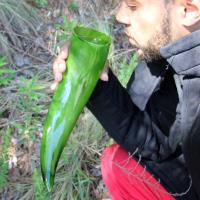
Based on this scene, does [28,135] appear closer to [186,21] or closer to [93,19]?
[93,19]

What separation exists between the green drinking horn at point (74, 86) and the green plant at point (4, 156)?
2.13ft

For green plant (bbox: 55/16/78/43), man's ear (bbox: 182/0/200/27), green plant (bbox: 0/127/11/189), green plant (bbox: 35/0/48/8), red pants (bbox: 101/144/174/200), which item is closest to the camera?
man's ear (bbox: 182/0/200/27)

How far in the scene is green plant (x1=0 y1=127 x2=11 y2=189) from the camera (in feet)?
7.81

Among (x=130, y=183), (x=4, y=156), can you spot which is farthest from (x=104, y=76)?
(x=4, y=156)

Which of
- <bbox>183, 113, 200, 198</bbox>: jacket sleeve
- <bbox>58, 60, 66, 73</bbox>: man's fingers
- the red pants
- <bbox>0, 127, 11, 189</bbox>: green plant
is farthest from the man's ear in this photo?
<bbox>0, 127, 11, 189</bbox>: green plant

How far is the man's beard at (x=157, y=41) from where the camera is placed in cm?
170

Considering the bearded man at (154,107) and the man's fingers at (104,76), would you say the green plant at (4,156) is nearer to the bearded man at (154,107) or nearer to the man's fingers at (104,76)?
the bearded man at (154,107)

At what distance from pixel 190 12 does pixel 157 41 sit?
0.20 m

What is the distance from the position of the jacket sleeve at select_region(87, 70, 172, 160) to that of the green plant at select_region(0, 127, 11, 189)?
71cm

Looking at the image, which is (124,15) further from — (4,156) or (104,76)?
(4,156)

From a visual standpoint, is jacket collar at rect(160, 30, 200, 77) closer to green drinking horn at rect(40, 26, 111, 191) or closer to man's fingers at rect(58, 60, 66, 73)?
green drinking horn at rect(40, 26, 111, 191)

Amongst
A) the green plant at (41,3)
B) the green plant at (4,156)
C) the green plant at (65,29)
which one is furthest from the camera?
the green plant at (41,3)

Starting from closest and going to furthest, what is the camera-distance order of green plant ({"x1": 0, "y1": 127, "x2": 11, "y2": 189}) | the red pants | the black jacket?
the black jacket < the red pants < green plant ({"x1": 0, "y1": 127, "x2": 11, "y2": 189})

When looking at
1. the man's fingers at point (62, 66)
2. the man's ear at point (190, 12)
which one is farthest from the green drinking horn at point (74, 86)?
the man's ear at point (190, 12)
